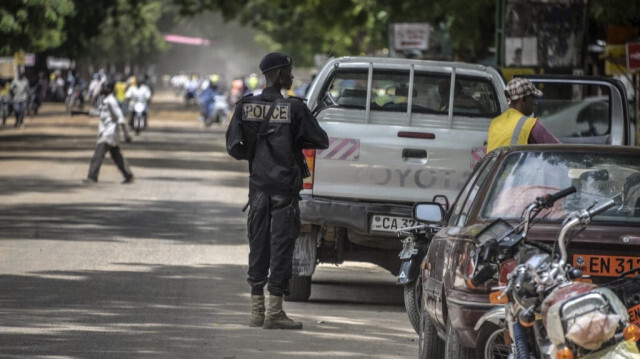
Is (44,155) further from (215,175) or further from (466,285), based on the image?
(466,285)

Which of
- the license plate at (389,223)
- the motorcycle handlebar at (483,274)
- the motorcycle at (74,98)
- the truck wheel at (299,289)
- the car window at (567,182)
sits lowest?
the motorcycle at (74,98)

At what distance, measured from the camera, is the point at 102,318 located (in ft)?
33.3

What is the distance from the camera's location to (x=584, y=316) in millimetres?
4910


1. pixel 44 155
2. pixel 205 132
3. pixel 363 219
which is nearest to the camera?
pixel 363 219

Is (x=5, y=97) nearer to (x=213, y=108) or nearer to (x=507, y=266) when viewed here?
(x=213, y=108)

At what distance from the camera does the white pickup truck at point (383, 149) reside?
1123 centimetres

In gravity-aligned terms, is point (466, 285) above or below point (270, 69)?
below

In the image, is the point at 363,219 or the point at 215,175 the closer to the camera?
the point at 363,219

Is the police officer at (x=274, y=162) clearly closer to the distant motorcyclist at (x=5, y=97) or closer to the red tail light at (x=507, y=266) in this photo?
the red tail light at (x=507, y=266)

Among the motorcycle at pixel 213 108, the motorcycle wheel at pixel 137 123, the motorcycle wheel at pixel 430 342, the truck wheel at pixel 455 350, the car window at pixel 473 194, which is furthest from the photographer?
the motorcycle at pixel 213 108

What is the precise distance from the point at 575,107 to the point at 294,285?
874cm

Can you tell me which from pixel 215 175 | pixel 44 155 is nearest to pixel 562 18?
pixel 215 175

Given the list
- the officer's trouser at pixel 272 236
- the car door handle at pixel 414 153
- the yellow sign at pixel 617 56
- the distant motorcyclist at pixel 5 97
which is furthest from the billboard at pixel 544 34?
the distant motorcyclist at pixel 5 97

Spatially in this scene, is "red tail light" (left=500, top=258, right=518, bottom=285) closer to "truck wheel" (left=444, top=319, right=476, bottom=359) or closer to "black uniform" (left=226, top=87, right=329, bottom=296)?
"truck wheel" (left=444, top=319, right=476, bottom=359)
